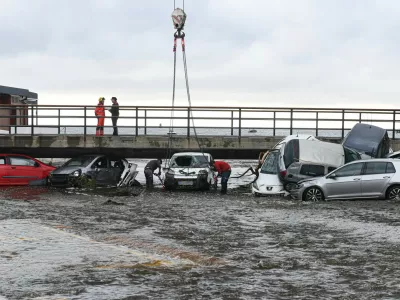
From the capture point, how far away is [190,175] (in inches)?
1062


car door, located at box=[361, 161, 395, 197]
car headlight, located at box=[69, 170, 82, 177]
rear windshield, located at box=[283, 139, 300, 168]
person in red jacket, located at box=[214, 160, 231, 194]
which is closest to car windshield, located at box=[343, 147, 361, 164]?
rear windshield, located at box=[283, 139, 300, 168]

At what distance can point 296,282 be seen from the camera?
9.49m

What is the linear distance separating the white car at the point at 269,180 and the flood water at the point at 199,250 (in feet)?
8.98

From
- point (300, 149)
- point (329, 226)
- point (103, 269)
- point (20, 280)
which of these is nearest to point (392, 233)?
point (329, 226)

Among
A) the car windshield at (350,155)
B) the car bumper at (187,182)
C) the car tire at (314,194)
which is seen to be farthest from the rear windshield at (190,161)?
the car tire at (314,194)

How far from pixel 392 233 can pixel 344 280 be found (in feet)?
17.2

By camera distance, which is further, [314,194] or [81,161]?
[81,161]

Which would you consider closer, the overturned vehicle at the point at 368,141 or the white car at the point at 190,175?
the overturned vehicle at the point at 368,141

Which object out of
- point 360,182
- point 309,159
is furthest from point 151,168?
point 360,182

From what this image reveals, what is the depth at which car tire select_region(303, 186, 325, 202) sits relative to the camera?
2169cm

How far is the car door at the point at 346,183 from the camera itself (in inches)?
834

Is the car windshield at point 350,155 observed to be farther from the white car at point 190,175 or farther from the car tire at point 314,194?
the white car at point 190,175

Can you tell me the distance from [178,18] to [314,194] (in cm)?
722

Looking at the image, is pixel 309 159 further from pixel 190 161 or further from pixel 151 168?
pixel 151 168
